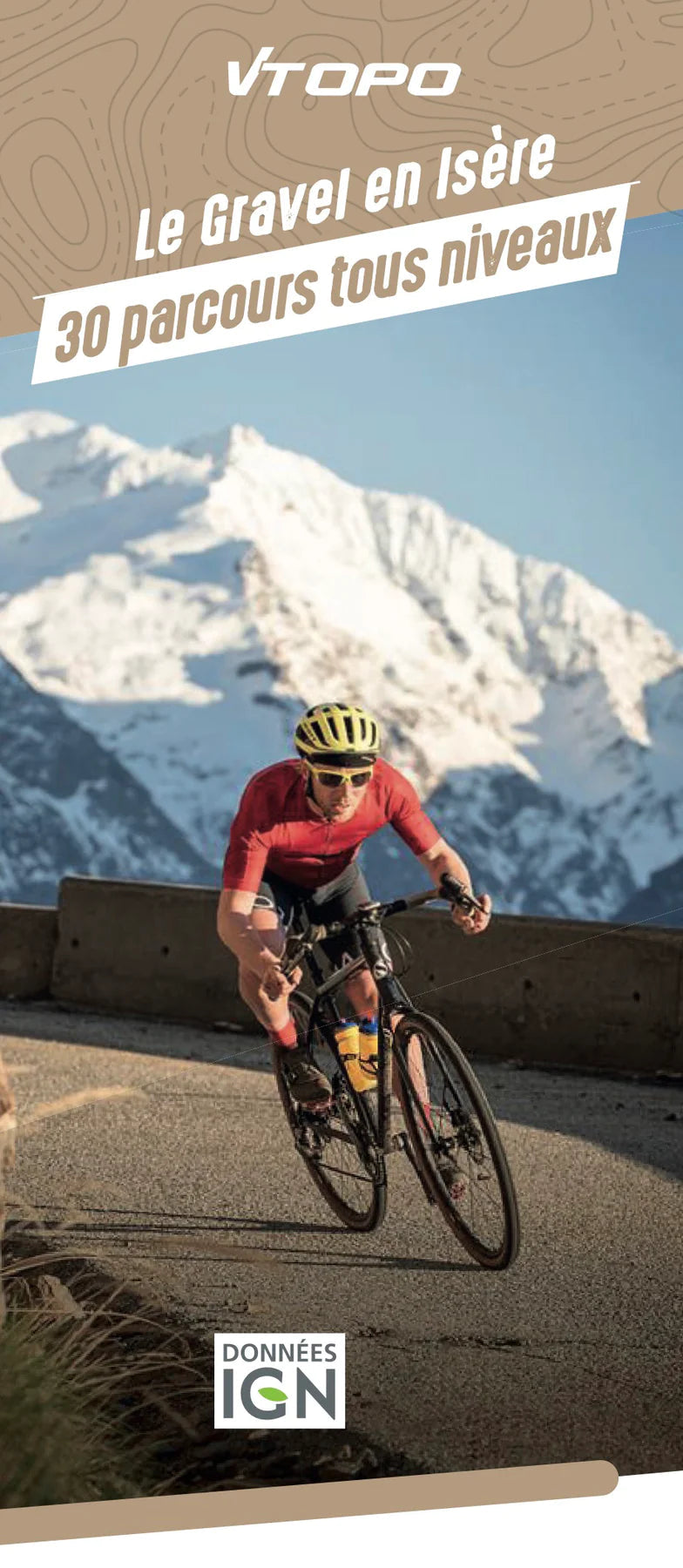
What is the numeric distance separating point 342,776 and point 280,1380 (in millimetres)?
1340

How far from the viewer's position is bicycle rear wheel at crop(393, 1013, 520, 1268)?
463cm

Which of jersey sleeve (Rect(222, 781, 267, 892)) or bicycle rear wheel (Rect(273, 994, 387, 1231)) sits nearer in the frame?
jersey sleeve (Rect(222, 781, 267, 892))

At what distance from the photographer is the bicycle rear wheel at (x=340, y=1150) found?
4.71m

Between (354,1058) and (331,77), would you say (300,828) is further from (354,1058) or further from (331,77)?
(331,77)

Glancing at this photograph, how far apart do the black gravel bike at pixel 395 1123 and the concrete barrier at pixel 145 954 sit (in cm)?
60

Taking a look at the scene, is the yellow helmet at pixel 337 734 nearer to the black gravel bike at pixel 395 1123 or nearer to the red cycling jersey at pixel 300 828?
the red cycling jersey at pixel 300 828

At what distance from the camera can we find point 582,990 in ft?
17.5

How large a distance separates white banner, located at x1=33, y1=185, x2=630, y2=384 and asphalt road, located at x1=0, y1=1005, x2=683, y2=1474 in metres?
1.59

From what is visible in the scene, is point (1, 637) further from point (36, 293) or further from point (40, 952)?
point (40, 952)

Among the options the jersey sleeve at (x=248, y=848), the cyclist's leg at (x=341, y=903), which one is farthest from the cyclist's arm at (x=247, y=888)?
the cyclist's leg at (x=341, y=903)

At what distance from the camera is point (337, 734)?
4.07 meters

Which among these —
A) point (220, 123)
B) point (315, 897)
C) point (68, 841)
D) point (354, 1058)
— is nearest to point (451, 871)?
point (315, 897)

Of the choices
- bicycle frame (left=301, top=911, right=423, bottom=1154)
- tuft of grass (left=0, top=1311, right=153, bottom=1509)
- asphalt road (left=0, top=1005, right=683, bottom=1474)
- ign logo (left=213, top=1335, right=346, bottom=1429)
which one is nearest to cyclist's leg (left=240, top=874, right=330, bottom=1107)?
bicycle frame (left=301, top=911, right=423, bottom=1154)

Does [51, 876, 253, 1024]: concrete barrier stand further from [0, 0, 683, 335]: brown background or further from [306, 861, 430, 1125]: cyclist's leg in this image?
[0, 0, 683, 335]: brown background
